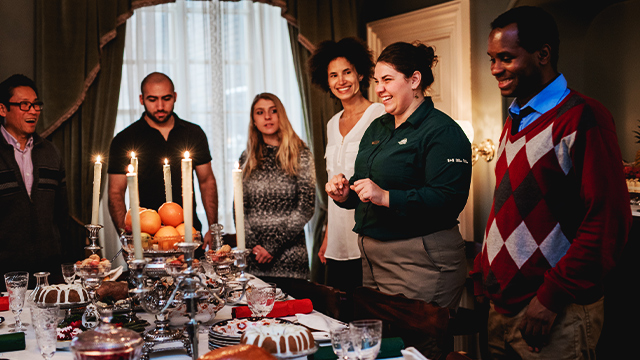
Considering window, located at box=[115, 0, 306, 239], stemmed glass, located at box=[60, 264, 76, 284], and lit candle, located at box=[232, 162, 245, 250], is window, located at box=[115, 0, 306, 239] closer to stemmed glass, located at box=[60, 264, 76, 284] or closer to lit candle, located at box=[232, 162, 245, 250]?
stemmed glass, located at box=[60, 264, 76, 284]

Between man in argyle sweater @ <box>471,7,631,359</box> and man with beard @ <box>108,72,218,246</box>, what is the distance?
1947 mm

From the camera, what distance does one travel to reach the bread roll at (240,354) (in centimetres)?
101

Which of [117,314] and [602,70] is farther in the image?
[602,70]

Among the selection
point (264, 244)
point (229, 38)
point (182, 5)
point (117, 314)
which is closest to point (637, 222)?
point (264, 244)

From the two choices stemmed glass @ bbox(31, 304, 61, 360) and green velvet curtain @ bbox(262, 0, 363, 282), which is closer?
stemmed glass @ bbox(31, 304, 61, 360)

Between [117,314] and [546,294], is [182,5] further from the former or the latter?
Answer: [546,294]

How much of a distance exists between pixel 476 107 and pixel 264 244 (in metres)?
1.66

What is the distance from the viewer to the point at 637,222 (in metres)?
2.67

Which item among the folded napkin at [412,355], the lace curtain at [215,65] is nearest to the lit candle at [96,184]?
the folded napkin at [412,355]

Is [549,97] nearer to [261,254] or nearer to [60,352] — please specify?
[60,352]

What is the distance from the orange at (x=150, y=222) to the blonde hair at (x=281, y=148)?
1.61 metres

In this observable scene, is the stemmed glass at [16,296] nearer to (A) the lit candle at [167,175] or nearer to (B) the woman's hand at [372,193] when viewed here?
(A) the lit candle at [167,175]

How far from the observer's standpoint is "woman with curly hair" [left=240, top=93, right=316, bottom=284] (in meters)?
3.10

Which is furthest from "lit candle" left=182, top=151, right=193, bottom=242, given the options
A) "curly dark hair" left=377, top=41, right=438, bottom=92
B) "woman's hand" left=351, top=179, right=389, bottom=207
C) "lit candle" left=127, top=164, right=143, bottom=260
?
"curly dark hair" left=377, top=41, right=438, bottom=92
